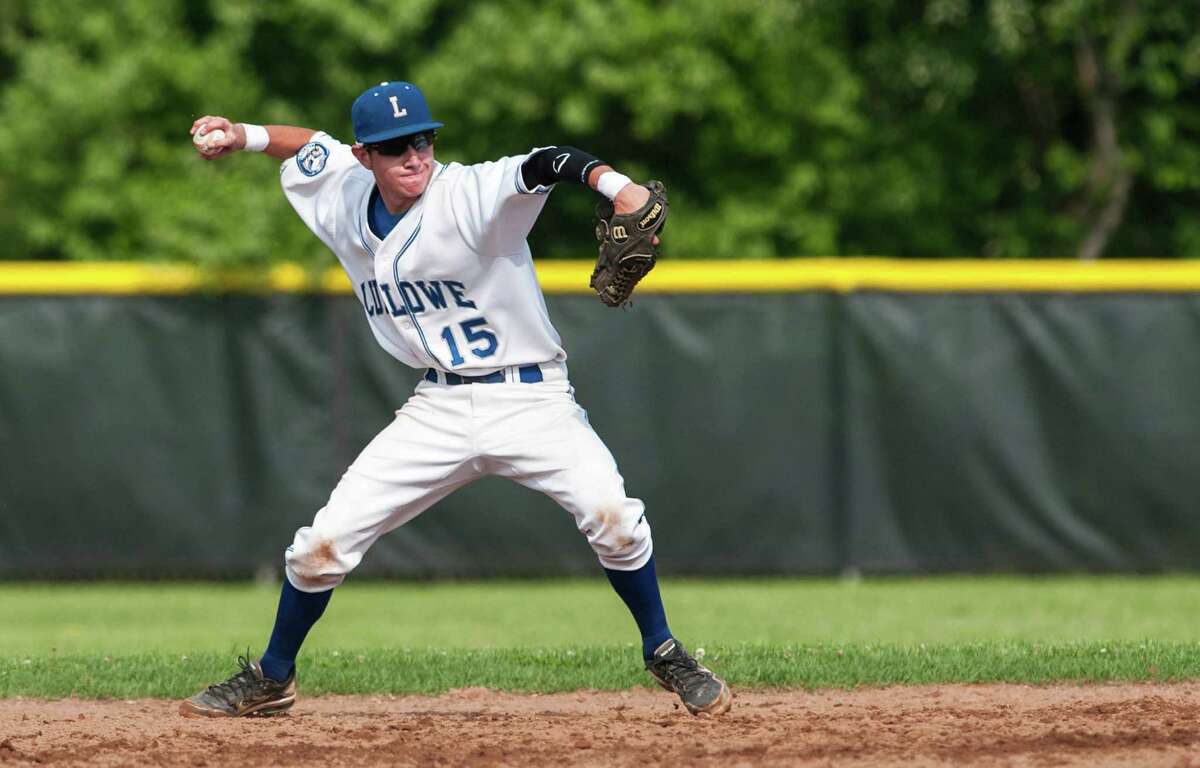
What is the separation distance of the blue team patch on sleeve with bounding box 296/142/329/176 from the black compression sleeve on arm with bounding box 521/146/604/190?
0.86m

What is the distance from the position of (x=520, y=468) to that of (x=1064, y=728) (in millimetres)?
1709

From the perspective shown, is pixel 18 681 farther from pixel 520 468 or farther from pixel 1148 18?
pixel 1148 18

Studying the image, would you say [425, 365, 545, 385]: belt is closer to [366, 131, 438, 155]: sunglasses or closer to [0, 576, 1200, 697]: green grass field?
[366, 131, 438, 155]: sunglasses

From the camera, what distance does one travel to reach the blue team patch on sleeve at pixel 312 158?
5.51 m

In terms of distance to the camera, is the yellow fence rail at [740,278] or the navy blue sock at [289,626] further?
the yellow fence rail at [740,278]

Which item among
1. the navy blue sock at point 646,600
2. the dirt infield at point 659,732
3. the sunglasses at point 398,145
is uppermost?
the sunglasses at point 398,145

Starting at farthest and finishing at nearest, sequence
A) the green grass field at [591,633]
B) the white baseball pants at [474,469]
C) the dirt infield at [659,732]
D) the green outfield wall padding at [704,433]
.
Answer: the green outfield wall padding at [704,433] < the green grass field at [591,633] < the white baseball pants at [474,469] < the dirt infield at [659,732]

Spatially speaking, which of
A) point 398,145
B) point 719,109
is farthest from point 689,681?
point 719,109

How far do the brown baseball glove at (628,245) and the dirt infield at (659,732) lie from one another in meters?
1.24

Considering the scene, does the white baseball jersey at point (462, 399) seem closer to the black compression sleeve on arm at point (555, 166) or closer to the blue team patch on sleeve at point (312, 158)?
the black compression sleeve on arm at point (555, 166)

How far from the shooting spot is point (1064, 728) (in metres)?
4.91

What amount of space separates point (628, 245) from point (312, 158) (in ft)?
4.35

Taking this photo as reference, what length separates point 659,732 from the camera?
498cm

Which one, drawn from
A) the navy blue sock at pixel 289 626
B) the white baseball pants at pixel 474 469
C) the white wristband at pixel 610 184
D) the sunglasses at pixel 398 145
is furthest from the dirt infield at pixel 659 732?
the sunglasses at pixel 398 145
